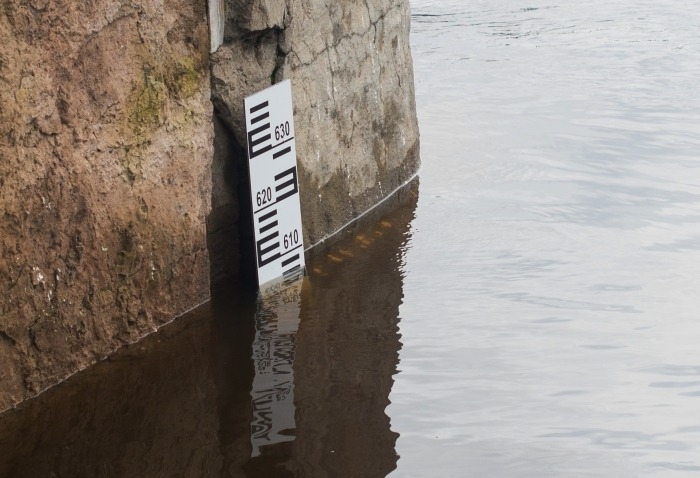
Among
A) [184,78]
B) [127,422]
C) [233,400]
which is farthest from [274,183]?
[127,422]

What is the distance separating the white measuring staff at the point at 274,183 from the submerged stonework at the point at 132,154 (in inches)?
4.4

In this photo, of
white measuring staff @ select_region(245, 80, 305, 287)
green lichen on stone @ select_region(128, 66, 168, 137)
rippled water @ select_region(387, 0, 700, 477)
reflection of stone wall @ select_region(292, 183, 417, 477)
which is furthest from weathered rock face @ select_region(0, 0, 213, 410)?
rippled water @ select_region(387, 0, 700, 477)

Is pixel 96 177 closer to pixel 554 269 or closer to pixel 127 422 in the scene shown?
pixel 127 422

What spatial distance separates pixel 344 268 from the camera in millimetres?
5559

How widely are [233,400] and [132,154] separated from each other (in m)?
1.07

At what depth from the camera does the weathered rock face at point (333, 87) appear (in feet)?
16.9

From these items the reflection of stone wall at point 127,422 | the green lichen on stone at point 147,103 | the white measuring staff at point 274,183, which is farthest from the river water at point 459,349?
the green lichen on stone at point 147,103

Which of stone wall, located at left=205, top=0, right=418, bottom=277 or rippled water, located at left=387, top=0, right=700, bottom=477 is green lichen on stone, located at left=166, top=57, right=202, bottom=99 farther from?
rippled water, located at left=387, top=0, right=700, bottom=477

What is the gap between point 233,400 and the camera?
420 cm

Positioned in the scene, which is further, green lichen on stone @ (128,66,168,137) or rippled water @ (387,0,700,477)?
green lichen on stone @ (128,66,168,137)

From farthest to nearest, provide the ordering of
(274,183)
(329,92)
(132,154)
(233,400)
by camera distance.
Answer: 1. (329,92)
2. (274,183)
3. (132,154)
4. (233,400)

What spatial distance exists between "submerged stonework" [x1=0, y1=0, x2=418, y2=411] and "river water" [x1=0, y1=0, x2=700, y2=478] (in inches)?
7.4

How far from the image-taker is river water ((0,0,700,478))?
3812mm

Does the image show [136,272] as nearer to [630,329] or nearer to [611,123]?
[630,329]
